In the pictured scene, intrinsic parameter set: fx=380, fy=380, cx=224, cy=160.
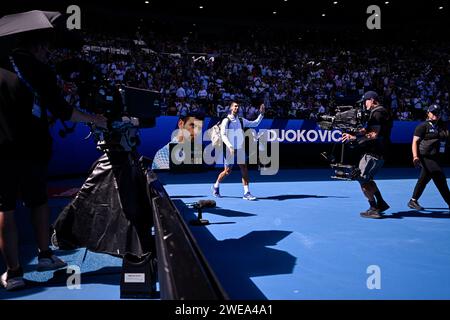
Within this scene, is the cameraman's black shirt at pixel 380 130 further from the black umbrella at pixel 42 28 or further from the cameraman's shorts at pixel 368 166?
the black umbrella at pixel 42 28

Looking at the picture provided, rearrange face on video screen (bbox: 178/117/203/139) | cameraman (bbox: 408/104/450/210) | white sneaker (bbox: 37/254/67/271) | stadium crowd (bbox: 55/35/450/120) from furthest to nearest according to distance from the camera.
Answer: stadium crowd (bbox: 55/35/450/120) < face on video screen (bbox: 178/117/203/139) < cameraman (bbox: 408/104/450/210) < white sneaker (bbox: 37/254/67/271)

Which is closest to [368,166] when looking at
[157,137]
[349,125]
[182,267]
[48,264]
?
[349,125]

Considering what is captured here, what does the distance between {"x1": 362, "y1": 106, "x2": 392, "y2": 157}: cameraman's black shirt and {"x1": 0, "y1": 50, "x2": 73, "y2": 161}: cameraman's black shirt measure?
5.09 metres

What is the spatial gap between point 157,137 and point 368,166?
7.95m

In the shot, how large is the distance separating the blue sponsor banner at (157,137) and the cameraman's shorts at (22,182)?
6.92 m

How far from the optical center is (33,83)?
3209 mm

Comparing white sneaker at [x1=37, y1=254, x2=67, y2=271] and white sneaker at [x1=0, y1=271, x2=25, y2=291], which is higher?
white sneaker at [x1=37, y1=254, x2=67, y2=271]

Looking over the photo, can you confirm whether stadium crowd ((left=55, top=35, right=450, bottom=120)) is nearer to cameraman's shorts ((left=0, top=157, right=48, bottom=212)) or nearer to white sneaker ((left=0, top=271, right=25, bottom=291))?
cameraman's shorts ((left=0, top=157, right=48, bottom=212))

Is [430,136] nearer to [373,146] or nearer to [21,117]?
[373,146]

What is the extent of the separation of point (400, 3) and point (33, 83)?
27.4m

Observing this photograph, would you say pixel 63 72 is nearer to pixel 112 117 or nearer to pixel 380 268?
pixel 112 117

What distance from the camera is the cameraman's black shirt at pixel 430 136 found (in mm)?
7156

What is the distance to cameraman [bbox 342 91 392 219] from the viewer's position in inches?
257

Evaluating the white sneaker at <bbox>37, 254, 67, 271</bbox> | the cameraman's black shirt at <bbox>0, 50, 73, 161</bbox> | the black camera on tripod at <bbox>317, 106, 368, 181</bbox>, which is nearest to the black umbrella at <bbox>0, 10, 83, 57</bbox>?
the cameraman's black shirt at <bbox>0, 50, 73, 161</bbox>
